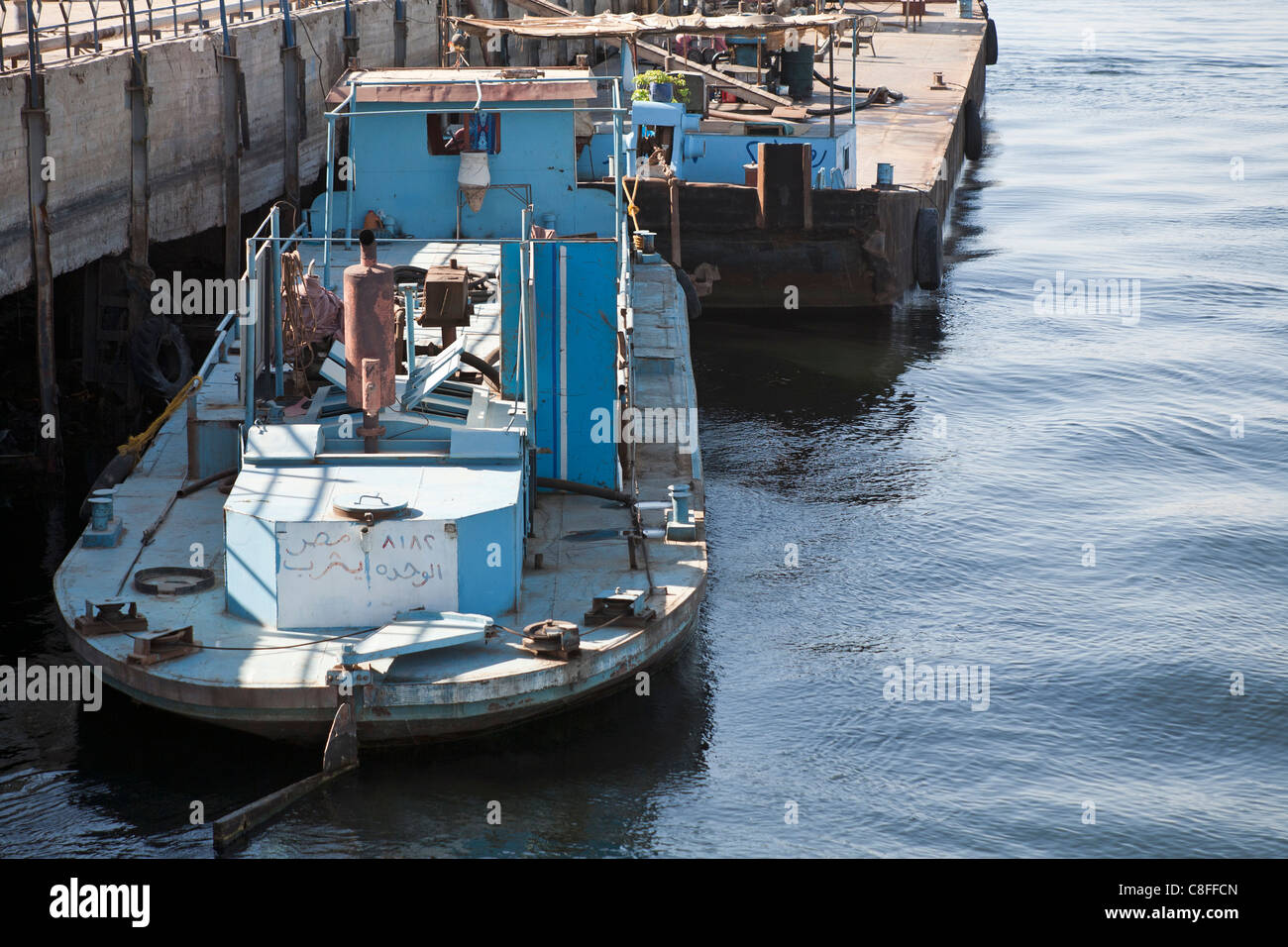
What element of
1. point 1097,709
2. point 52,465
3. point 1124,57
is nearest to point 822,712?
point 1097,709

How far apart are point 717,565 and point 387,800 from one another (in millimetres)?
5258

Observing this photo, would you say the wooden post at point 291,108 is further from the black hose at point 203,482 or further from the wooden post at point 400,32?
the black hose at point 203,482

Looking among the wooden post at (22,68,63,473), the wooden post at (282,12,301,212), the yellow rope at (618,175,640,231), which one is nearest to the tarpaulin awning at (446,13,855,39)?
the yellow rope at (618,175,640,231)

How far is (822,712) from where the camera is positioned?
11820 millimetres

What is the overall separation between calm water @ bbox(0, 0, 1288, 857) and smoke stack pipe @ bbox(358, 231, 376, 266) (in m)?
3.47

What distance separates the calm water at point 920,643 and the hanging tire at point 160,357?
2.25 m

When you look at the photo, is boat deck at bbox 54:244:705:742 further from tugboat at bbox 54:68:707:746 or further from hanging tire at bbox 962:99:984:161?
hanging tire at bbox 962:99:984:161

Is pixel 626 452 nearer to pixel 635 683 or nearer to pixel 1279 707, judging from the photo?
pixel 635 683

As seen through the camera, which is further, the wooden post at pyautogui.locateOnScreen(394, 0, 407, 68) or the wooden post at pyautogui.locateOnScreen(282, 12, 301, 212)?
the wooden post at pyautogui.locateOnScreen(394, 0, 407, 68)

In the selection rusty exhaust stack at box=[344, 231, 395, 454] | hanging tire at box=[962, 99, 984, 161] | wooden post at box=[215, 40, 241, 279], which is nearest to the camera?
rusty exhaust stack at box=[344, 231, 395, 454]

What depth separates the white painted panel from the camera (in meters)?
10.1

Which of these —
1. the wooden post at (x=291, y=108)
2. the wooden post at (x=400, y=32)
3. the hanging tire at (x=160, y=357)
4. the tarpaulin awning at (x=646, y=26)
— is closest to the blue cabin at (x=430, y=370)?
the hanging tire at (x=160, y=357)

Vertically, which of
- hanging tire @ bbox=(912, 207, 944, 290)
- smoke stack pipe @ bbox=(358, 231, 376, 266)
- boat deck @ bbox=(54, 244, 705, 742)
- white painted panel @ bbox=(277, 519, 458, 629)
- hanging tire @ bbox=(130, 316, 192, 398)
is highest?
smoke stack pipe @ bbox=(358, 231, 376, 266)

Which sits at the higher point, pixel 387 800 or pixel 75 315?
pixel 75 315
